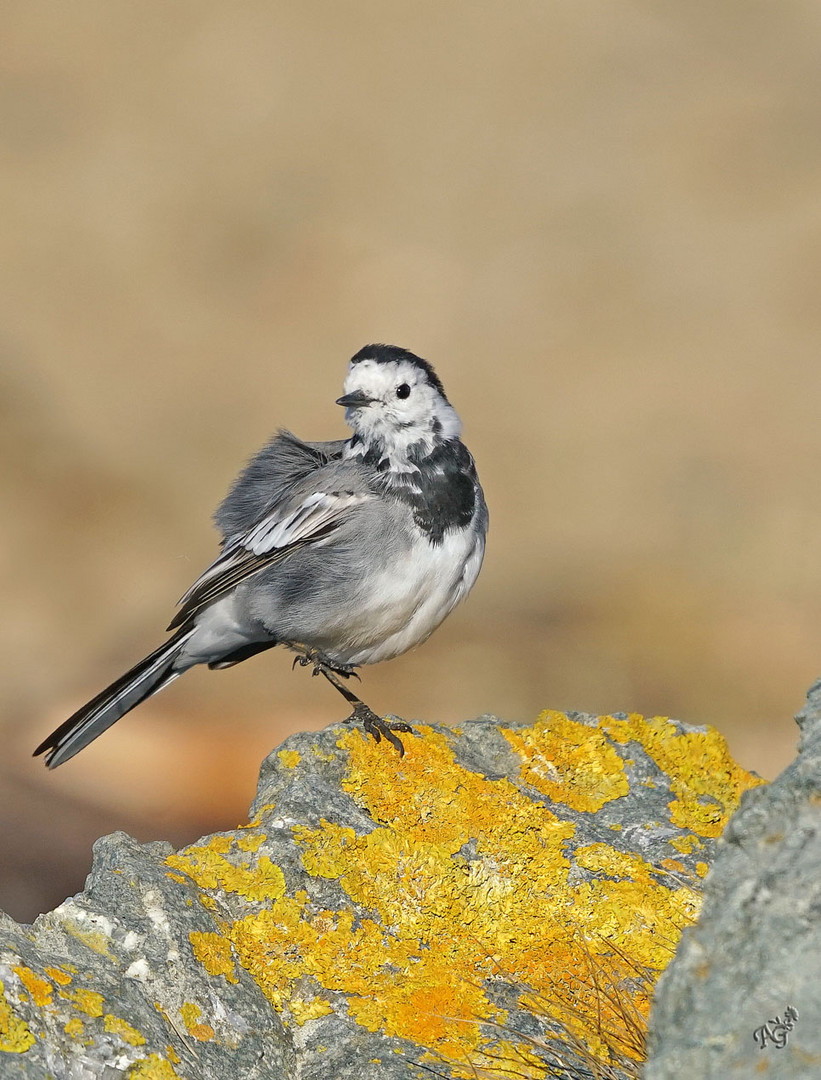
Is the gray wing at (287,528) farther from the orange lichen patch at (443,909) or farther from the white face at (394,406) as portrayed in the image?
the orange lichen patch at (443,909)

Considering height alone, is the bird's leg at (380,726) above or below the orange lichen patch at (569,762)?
below

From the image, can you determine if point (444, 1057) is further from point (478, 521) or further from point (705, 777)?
point (478, 521)

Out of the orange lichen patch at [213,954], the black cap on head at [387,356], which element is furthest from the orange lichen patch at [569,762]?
the black cap on head at [387,356]

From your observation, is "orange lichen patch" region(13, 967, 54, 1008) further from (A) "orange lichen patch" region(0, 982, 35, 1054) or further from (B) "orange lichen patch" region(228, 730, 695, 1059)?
(B) "orange lichen patch" region(228, 730, 695, 1059)

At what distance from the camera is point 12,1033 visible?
256 centimetres

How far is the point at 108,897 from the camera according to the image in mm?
3318

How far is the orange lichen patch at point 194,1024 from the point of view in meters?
2.98

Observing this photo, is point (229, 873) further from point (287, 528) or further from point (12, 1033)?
point (287, 528)

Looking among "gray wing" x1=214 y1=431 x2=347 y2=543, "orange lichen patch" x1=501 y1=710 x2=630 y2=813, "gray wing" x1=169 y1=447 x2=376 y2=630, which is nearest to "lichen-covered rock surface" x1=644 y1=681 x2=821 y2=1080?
"orange lichen patch" x1=501 y1=710 x2=630 y2=813

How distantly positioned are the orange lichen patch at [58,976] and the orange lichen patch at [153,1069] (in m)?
0.27

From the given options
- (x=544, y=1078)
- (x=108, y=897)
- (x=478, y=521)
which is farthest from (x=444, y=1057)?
(x=478, y=521)

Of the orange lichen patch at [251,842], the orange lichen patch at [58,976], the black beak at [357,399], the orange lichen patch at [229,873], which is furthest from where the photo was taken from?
the black beak at [357,399]

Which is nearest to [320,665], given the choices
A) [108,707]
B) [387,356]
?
[108,707]

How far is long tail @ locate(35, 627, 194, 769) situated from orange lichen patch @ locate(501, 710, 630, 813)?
2.02 meters
